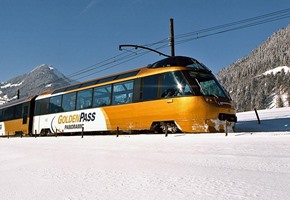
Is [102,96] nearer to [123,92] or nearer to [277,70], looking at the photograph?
[123,92]

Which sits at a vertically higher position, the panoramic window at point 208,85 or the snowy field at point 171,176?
the panoramic window at point 208,85

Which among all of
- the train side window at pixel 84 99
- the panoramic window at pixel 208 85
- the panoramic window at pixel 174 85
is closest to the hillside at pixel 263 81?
the train side window at pixel 84 99

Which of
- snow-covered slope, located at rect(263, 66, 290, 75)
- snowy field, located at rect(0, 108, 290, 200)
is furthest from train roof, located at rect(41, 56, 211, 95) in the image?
snow-covered slope, located at rect(263, 66, 290, 75)

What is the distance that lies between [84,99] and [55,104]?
3.56m

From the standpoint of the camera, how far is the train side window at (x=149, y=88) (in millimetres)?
11984

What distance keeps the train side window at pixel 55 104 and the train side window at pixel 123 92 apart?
5502 mm

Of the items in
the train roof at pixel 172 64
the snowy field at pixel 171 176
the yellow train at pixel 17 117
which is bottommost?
the snowy field at pixel 171 176

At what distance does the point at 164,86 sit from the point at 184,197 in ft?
28.1

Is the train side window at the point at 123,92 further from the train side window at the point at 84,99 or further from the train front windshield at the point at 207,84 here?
the train front windshield at the point at 207,84

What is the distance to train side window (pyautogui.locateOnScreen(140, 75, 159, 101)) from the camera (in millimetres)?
11984

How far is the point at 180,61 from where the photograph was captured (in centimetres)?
1202

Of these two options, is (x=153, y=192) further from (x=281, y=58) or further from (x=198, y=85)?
Result: (x=281, y=58)

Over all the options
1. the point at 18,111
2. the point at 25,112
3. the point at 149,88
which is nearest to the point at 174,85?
the point at 149,88

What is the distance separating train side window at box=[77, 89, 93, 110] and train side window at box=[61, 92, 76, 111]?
0.52 m
